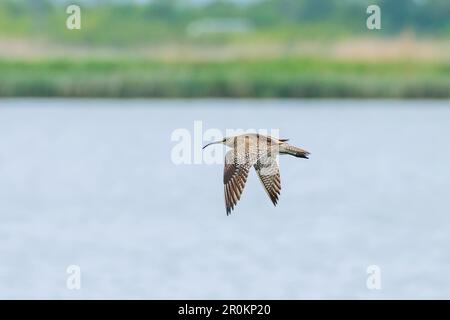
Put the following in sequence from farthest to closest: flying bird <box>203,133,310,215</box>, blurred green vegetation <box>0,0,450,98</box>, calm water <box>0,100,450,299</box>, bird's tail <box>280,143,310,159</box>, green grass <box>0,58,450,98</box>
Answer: blurred green vegetation <box>0,0,450,98</box> → green grass <box>0,58,450,98</box> → calm water <box>0,100,450,299</box> → flying bird <box>203,133,310,215</box> → bird's tail <box>280,143,310,159</box>

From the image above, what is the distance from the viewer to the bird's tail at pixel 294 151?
31.4ft

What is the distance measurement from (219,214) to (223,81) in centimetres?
1479

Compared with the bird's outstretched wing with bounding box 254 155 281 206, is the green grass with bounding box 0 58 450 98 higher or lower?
higher

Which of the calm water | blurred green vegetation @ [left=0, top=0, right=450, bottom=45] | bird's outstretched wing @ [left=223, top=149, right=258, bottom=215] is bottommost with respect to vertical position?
bird's outstretched wing @ [left=223, top=149, right=258, bottom=215]

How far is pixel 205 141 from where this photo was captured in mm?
23859

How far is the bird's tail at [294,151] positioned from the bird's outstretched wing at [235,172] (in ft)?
0.68

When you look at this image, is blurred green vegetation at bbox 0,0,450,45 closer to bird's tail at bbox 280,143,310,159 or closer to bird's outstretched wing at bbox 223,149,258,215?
bird's outstretched wing at bbox 223,149,258,215

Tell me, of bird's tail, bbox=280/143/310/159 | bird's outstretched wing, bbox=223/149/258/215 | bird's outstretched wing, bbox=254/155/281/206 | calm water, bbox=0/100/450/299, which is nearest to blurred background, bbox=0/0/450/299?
calm water, bbox=0/100/450/299

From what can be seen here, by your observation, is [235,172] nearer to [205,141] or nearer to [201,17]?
[205,141]

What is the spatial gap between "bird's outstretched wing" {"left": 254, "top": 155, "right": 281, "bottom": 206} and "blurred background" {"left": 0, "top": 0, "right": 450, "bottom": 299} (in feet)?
10.9

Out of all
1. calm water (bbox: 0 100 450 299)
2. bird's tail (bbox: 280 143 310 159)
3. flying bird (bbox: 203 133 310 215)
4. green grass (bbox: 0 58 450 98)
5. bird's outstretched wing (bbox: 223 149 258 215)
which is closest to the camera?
bird's tail (bbox: 280 143 310 159)

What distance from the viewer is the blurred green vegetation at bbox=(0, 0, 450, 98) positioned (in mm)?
33438

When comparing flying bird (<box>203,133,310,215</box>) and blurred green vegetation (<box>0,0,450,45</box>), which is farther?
blurred green vegetation (<box>0,0,450,45</box>)

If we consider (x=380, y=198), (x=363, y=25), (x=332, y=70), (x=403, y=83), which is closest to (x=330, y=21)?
(x=363, y=25)
